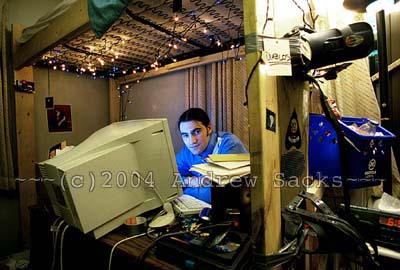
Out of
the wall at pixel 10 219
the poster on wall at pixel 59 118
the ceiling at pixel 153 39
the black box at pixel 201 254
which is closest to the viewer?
the black box at pixel 201 254

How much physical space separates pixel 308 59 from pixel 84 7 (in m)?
1.36

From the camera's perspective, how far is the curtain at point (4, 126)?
212 centimetres

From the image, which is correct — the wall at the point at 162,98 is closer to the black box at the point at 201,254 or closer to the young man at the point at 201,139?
the young man at the point at 201,139

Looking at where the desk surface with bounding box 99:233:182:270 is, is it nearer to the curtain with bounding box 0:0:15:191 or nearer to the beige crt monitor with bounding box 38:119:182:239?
the beige crt monitor with bounding box 38:119:182:239

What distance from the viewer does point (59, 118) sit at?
118 inches

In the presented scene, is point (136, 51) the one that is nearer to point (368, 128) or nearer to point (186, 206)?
point (186, 206)

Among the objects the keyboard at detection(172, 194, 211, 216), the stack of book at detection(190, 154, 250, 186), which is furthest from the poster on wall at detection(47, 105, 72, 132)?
the stack of book at detection(190, 154, 250, 186)

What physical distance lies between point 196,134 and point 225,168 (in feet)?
3.63

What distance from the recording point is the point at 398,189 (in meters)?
1.22

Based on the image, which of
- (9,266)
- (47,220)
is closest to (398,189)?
(47,220)

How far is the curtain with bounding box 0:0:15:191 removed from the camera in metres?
2.12

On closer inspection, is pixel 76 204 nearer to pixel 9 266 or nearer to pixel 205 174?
pixel 205 174

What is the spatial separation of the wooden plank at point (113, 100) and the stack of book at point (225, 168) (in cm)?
282

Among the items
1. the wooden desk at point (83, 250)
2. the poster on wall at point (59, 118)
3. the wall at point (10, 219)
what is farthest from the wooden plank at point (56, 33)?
the wooden desk at point (83, 250)
